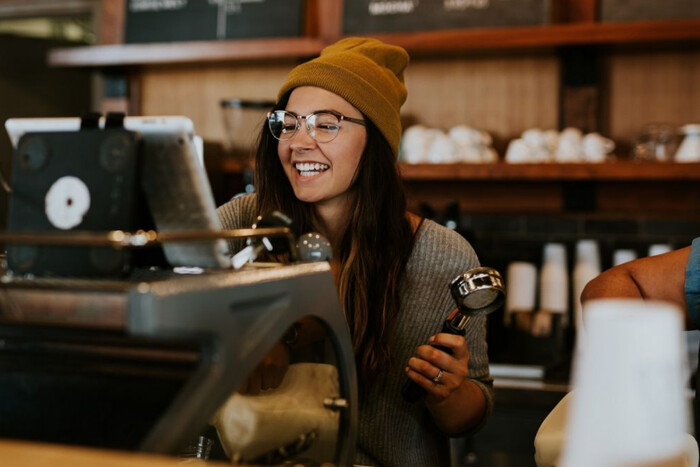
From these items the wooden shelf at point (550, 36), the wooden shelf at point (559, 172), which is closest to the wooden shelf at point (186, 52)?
the wooden shelf at point (550, 36)

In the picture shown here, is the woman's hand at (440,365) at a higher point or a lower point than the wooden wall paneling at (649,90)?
lower

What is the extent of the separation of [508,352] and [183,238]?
2020 millimetres

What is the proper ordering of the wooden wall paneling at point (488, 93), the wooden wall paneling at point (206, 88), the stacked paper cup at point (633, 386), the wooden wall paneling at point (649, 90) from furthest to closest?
the wooden wall paneling at point (206, 88) < the wooden wall paneling at point (488, 93) < the wooden wall paneling at point (649, 90) < the stacked paper cup at point (633, 386)

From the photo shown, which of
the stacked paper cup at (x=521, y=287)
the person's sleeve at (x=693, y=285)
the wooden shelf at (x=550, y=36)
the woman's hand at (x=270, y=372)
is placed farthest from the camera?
the stacked paper cup at (x=521, y=287)

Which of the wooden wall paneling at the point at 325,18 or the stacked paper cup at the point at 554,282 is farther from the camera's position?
the wooden wall paneling at the point at 325,18

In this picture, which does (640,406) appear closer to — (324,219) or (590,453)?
(590,453)

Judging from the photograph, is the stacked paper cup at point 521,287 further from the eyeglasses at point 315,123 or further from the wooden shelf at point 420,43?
the eyeglasses at point 315,123

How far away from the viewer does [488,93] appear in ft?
10.1

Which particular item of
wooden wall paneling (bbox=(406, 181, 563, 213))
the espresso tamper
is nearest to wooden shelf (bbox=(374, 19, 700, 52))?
wooden wall paneling (bbox=(406, 181, 563, 213))

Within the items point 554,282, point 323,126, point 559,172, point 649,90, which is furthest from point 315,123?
point 649,90

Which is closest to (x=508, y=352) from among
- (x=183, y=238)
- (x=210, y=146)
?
(x=210, y=146)

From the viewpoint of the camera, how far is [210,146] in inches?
126

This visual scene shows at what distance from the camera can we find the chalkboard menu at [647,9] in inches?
108

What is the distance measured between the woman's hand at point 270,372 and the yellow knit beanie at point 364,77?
781 mm
